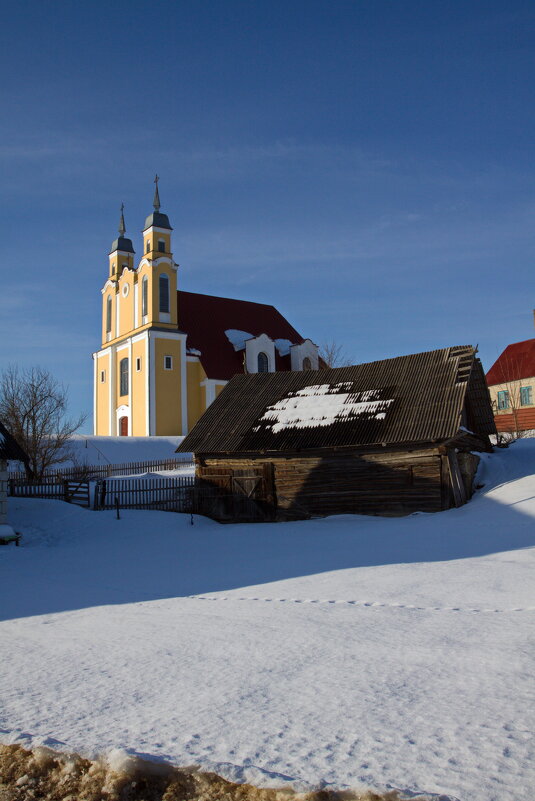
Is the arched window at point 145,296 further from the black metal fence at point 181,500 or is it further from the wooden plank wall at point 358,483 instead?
the wooden plank wall at point 358,483

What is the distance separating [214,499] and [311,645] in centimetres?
1757

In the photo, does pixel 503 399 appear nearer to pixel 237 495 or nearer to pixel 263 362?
pixel 263 362

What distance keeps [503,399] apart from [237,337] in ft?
64.6

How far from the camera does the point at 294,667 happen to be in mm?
5637

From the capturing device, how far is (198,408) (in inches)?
1859

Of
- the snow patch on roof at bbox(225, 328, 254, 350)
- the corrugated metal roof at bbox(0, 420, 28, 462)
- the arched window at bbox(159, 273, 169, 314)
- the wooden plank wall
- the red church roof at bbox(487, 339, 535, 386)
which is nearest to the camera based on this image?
the corrugated metal roof at bbox(0, 420, 28, 462)

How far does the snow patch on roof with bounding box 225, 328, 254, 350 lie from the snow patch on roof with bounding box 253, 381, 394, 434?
23.7m

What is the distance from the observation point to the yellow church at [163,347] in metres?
46.1

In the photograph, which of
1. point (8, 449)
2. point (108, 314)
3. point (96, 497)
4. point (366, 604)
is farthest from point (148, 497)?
point (108, 314)

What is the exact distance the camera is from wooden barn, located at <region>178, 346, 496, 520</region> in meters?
20.5

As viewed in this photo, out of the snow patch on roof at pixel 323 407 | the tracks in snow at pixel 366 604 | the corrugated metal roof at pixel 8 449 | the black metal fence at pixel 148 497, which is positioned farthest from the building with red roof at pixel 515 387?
the tracks in snow at pixel 366 604

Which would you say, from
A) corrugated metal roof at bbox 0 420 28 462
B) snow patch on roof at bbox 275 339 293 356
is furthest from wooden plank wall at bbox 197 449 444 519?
snow patch on roof at bbox 275 339 293 356

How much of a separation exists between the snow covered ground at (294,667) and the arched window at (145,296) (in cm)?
3481

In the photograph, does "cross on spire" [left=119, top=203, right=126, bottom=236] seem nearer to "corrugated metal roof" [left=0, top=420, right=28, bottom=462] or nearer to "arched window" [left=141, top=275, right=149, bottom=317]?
"arched window" [left=141, top=275, right=149, bottom=317]
